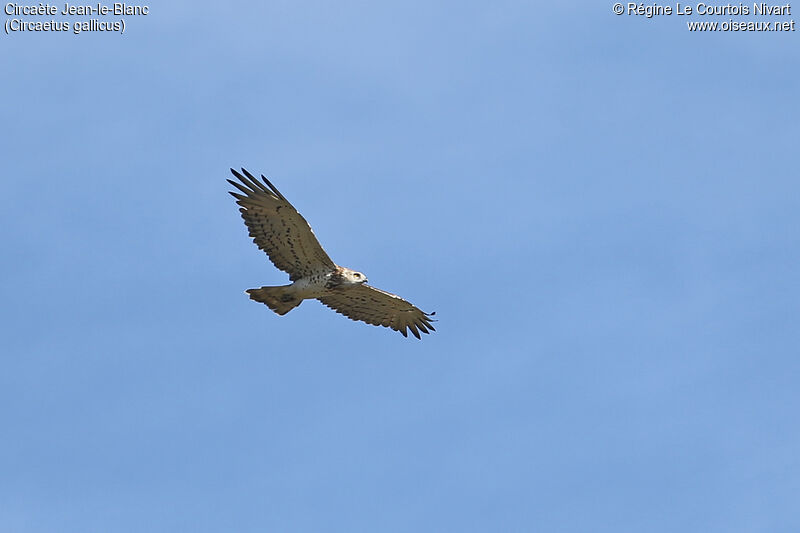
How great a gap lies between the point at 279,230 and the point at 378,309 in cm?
312

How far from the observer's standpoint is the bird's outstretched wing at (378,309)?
25.8 meters

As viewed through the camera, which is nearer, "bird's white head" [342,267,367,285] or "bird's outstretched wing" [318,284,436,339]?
"bird's white head" [342,267,367,285]

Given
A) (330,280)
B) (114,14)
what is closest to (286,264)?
(330,280)

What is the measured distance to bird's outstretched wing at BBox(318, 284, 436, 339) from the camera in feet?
84.7

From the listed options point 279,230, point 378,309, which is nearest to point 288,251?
point 279,230

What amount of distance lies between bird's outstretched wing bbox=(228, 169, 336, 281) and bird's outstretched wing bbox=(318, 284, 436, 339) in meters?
0.94

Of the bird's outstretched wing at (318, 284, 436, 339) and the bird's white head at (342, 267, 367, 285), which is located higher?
the bird's outstretched wing at (318, 284, 436, 339)

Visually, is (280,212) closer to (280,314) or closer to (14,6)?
(280,314)

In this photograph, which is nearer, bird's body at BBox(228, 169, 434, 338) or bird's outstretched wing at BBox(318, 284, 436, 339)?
bird's body at BBox(228, 169, 434, 338)

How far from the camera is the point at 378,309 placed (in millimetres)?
26516

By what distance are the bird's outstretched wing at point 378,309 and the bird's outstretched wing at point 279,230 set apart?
3.07 feet

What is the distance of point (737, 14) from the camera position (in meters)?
27.7

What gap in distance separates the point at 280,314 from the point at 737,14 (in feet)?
35.8

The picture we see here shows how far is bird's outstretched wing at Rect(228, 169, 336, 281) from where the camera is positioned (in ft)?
78.4
